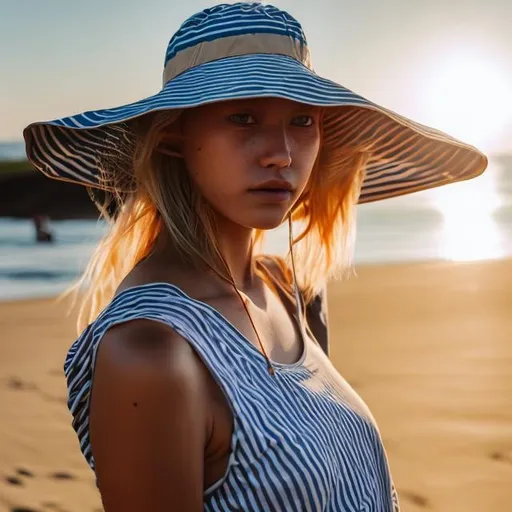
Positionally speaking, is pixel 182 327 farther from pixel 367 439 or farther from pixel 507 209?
pixel 507 209

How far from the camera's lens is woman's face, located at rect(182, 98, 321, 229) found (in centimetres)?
165

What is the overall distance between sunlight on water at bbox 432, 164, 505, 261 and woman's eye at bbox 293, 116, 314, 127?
1125cm

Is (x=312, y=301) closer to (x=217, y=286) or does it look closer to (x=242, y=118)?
(x=217, y=286)

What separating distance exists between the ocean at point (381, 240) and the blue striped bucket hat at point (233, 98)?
6.98m

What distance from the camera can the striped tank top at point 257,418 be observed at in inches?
56.6

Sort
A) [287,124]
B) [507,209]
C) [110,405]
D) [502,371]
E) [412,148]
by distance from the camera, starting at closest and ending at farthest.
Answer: [110,405]
[287,124]
[412,148]
[502,371]
[507,209]

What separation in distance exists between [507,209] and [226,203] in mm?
21886

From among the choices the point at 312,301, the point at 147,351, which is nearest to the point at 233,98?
the point at 147,351

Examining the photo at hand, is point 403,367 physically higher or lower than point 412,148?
lower

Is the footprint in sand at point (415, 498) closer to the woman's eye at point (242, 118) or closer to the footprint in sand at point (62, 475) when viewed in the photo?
the footprint in sand at point (62, 475)

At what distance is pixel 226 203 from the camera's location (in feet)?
5.57

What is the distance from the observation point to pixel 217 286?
1.73 meters

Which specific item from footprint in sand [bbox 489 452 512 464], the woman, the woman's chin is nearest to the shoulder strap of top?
the woman

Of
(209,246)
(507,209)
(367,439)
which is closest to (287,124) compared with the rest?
(209,246)
